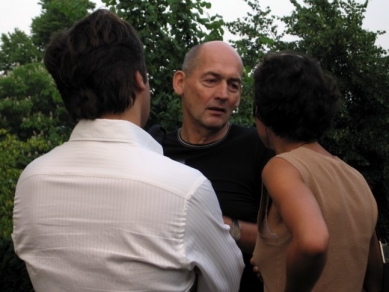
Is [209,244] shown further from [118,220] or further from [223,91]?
[223,91]

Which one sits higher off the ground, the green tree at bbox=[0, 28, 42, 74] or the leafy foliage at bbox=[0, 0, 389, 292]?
the leafy foliage at bbox=[0, 0, 389, 292]

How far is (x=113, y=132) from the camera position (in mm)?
2031

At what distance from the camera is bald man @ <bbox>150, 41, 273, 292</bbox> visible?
318 centimetres

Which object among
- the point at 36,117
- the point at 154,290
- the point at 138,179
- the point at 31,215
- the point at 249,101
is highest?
the point at 138,179

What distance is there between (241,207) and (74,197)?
53.5 inches

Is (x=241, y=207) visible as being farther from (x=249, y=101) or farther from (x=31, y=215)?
(x=249, y=101)

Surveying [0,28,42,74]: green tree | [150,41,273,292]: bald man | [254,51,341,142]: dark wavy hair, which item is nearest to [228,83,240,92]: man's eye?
[150,41,273,292]: bald man

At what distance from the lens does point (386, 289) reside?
2.61 meters

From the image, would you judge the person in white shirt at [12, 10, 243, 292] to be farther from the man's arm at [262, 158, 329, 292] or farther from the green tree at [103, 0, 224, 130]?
the green tree at [103, 0, 224, 130]

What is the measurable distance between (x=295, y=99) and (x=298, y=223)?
19.5 inches

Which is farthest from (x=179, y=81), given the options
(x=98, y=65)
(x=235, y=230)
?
(x=98, y=65)

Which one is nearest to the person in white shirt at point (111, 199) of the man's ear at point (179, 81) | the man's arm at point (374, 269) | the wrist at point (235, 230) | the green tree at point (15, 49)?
the man's arm at point (374, 269)

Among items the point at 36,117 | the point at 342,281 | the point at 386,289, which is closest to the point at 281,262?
the point at 342,281

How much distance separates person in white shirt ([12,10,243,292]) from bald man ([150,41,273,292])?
106 centimetres
